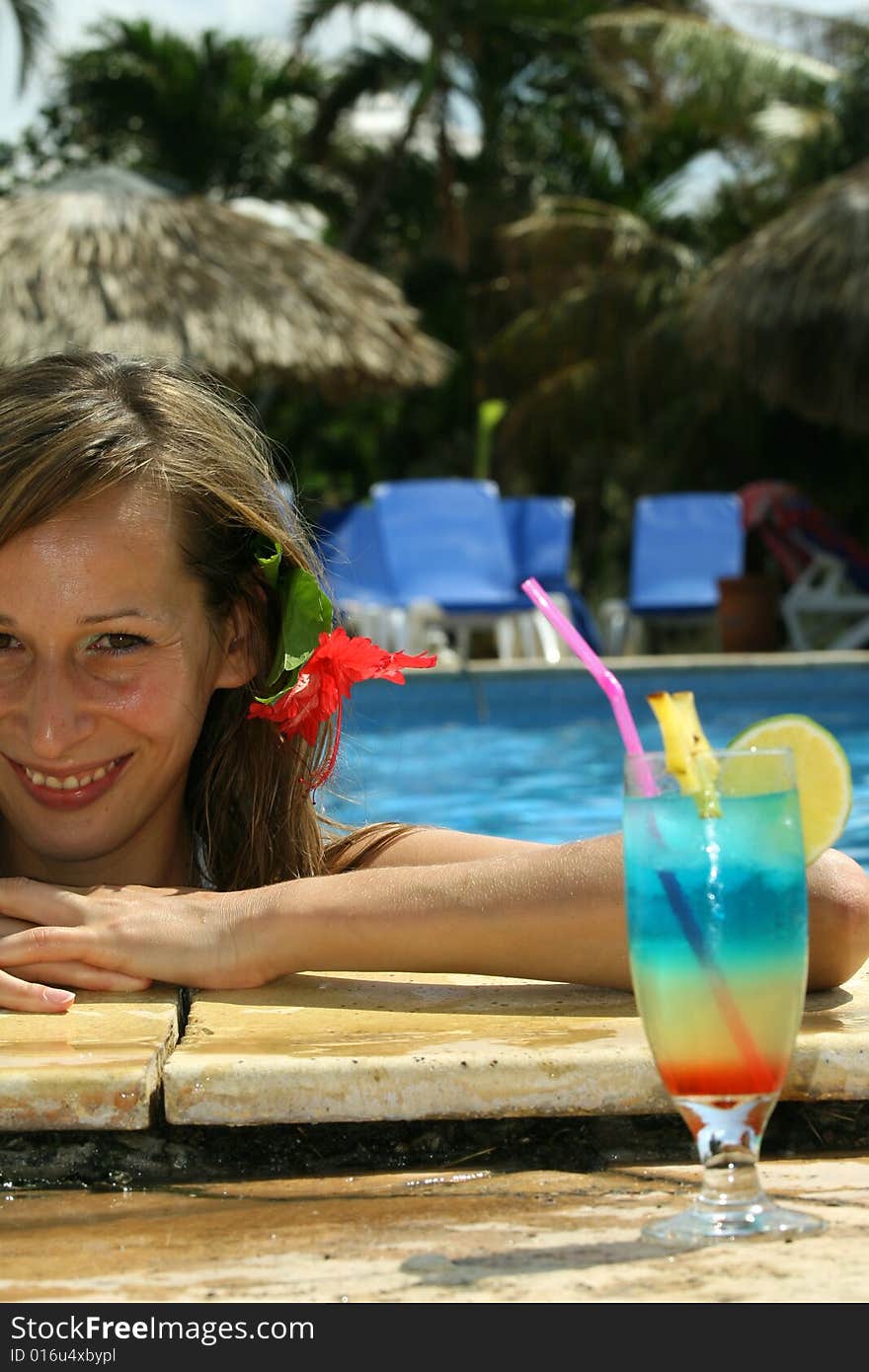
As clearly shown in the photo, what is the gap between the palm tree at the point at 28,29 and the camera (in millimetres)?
17000

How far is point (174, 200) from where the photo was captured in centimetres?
1262

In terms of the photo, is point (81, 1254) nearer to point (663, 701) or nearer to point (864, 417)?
point (663, 701)

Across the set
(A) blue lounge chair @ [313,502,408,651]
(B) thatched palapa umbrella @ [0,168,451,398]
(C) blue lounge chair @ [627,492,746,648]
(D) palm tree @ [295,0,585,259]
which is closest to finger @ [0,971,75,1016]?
(A) blue lounge chair @ [313,502,408,651]

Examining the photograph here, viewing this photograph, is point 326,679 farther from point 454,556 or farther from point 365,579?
point 365,579

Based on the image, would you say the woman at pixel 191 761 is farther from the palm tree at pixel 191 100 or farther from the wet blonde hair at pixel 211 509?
the palm tree at pixel 191 100

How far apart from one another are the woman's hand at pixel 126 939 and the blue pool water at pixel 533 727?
4902 millimetres

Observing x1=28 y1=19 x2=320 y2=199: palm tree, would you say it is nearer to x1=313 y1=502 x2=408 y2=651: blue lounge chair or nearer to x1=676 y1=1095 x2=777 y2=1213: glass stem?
x1=313 y1=502 x2=408 y2=651: blue lounge chair

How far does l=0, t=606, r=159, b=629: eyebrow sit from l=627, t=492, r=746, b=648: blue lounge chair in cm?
1097

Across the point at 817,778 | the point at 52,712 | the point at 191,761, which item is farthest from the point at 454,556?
the point at 817,778

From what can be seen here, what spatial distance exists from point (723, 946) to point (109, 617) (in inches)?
44.4

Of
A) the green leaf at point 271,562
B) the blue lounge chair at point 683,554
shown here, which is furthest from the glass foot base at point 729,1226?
the blue lounge chair at point 683,554

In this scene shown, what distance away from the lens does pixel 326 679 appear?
2.32 m
